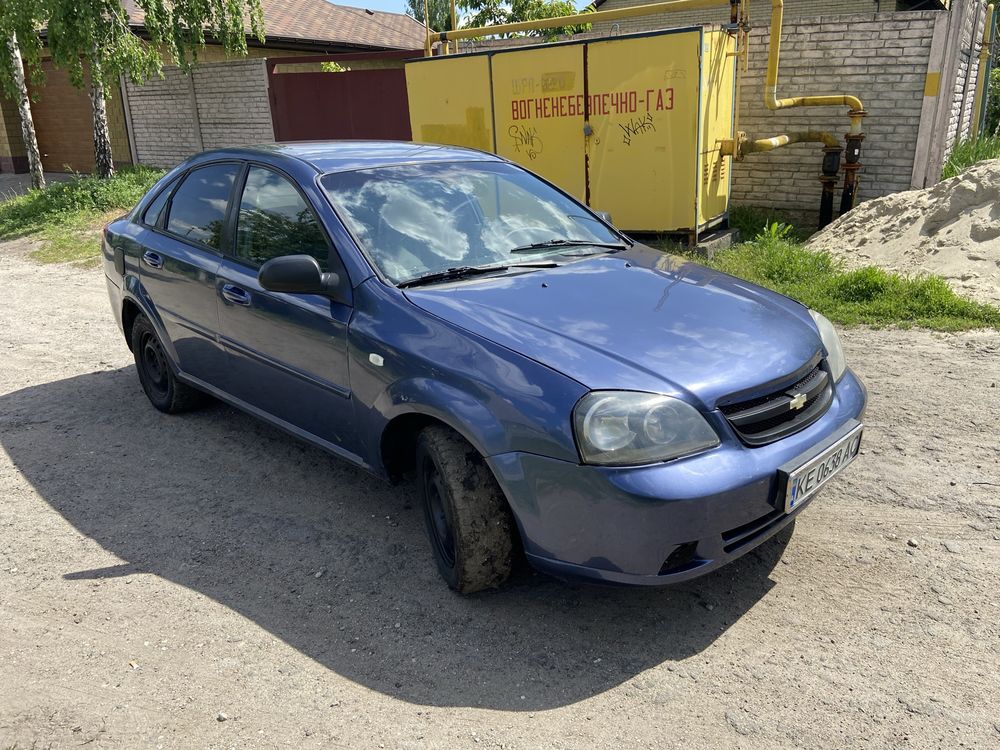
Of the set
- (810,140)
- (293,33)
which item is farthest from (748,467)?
(293,33)

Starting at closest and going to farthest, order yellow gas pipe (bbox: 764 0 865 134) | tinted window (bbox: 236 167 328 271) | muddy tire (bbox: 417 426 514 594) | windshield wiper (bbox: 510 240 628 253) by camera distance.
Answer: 1. muddy tire (bbox: 417 426 514 594)
2. tinted window (bbox: 236 167 328 271)
3. windshield wiper (bbox: 510 240 628 253)
4. yellow gas pipe (bbox: 764 0 865 134)

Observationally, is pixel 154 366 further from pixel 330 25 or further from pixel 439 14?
pixel 439 14

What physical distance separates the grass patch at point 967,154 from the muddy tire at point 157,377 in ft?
26.9

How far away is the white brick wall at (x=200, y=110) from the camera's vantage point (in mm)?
14648

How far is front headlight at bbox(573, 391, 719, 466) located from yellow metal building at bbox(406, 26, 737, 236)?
606 cm

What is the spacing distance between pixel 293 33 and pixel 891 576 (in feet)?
66.8

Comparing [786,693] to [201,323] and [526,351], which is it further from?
[201,323]

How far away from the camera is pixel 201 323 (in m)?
4.32

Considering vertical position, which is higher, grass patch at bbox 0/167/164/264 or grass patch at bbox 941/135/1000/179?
grass patch at bbox 941/135/1000/179

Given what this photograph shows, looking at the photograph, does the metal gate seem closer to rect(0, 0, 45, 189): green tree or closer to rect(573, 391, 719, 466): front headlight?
rect(0, 0, 45, 189): green tree

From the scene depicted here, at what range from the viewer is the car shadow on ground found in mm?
2787

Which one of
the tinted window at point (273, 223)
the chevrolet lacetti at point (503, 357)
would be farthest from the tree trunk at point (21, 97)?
the tinted window at point (273, 223)

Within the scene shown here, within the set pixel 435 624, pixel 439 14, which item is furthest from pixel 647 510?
pixel 439 14

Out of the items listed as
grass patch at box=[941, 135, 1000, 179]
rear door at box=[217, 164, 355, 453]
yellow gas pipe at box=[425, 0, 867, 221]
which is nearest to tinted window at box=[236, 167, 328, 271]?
rear door at box=[217, 164, 355, 453]
